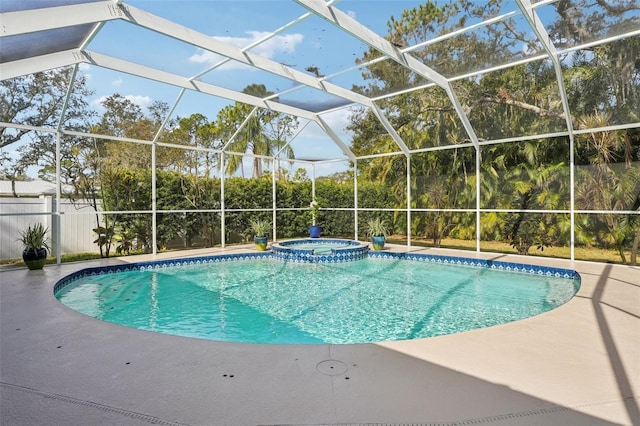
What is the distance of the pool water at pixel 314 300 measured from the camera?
4.76 metres

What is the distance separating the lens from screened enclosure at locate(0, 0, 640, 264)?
592 cm

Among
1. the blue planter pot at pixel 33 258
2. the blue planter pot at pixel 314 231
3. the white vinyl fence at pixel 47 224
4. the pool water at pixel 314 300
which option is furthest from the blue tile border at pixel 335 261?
the blue planter pot at pixel 314 231

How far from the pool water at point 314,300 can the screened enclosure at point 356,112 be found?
2290mm

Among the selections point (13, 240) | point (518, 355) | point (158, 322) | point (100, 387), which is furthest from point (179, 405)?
point (13, 240)

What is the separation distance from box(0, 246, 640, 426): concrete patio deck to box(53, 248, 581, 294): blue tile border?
143 inches

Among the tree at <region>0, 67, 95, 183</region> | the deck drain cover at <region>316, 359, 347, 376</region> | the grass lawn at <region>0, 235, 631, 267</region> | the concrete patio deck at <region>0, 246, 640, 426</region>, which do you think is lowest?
the concrete patio deck at <region>0, 246, 640, 426</region>

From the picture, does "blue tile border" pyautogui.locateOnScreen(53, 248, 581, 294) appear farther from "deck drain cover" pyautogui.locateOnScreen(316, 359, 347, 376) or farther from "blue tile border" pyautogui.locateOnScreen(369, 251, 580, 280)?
"deck drain cover" pyautogui.locateOnScreen(316, 359, 347, 376)

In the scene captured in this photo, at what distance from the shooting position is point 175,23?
596 centimetres

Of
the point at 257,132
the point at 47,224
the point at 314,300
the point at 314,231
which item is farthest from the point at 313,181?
the point at 47,224

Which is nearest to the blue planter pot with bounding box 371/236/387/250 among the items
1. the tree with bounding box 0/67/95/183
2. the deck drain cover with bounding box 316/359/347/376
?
the deck drain cover with bounding box 316/359/347/376

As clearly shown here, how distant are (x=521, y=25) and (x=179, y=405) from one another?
7.32 meters

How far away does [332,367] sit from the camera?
274 cm

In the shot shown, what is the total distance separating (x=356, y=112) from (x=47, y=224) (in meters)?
10.4

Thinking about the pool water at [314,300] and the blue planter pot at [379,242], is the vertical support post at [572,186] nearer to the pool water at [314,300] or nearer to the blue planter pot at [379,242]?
the pool water at [314,300]
